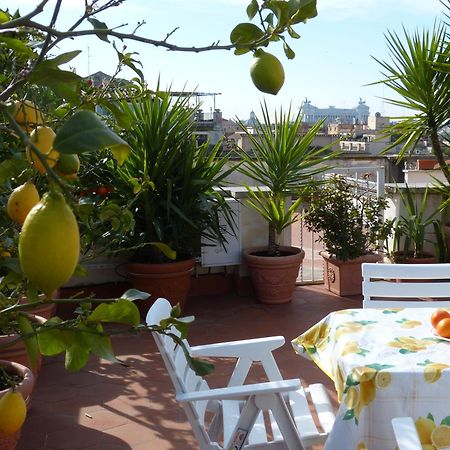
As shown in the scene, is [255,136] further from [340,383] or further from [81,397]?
[340,383]

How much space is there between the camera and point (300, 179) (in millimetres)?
4969

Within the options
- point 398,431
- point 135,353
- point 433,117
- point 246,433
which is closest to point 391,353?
point 398,431

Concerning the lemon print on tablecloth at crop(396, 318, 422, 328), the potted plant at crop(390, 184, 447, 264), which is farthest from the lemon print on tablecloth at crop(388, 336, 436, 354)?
the potted plant at crop(390, 184, 447, 264)

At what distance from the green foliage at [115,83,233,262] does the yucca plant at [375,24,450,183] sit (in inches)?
69.2

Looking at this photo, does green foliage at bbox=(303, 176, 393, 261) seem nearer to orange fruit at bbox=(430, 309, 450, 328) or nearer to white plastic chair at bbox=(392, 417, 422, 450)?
orange fruit at bbox=(430, 309, 450, 328)

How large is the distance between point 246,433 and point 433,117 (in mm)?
4060

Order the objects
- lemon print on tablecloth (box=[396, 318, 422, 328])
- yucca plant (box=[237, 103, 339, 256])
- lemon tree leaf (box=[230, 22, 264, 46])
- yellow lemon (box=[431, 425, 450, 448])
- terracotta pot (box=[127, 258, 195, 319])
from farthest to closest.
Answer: yucca plant (box=[237, 103, 339, 256]), terracotta pot (box=[127, 258, 195, 319]), lemon print on tablecloth (box=[396, 318, 422, 328]), yellow lemon (box=[431, 425, 450, 448]), lemon tree leaf (box=[230, 22, 264, 46])

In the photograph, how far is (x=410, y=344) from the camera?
2.04 meters

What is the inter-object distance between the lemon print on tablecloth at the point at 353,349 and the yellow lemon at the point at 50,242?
1630mm

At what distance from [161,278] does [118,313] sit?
11.6ft

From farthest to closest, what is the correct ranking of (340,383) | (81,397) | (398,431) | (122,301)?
(81,397), (340,383), (398,431), (122,301)

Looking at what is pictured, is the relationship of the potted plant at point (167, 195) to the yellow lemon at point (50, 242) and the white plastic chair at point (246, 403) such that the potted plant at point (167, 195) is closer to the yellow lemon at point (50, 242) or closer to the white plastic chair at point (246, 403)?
the white plastic chair at point (246, 403)

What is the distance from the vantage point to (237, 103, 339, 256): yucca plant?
487cm

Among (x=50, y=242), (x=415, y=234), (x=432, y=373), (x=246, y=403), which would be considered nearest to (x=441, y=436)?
(x=432, y=373)
